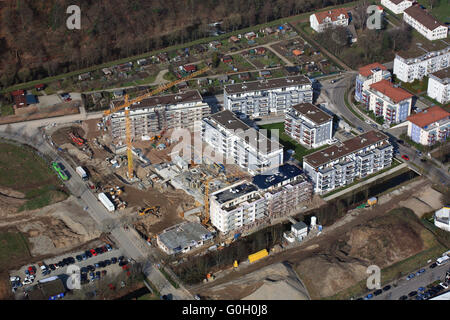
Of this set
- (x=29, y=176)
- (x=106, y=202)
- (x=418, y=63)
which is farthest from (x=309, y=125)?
(x=29, y=176)

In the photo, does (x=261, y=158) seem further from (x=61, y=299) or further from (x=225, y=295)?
(x=61, y=299)

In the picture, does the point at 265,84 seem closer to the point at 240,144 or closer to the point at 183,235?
the point at 240,144

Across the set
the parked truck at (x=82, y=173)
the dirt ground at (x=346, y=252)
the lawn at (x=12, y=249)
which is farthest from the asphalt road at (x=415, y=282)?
the parked truck at (x=82, y=173)

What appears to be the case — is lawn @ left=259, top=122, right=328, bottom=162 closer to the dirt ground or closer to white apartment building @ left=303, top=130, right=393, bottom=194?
white apartment building @ left=303, top=130, right=393, bottom=194

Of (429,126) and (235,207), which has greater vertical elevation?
(429,126)

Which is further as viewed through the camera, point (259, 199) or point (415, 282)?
point (259, 199)

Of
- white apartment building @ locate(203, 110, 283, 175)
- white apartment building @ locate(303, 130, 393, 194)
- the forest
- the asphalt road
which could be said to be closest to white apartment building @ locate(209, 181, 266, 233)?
white apartment building @ locate(203, 110, 283, 175)

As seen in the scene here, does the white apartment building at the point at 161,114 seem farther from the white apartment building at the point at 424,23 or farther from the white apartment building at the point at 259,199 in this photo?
the white apartment building at the point at 424,23
